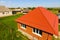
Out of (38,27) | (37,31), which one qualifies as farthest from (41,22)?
(37,31)

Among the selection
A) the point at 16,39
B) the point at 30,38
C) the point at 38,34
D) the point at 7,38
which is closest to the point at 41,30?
the point at 38,34

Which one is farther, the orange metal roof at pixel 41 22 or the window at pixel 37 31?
the window at pixel 37 31

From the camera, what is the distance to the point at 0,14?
54188 millimetres

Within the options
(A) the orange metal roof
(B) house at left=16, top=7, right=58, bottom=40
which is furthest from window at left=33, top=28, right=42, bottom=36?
(A) the orange metal roof

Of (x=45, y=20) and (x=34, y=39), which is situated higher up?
(x=45, y=20)

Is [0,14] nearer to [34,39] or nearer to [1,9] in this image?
[1,9]

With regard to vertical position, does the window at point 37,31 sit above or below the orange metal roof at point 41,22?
below

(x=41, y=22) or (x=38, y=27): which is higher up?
(x=41, y=22)

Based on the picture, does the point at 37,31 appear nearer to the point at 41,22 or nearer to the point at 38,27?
the point at 38,27

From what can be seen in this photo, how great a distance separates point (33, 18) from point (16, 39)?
5.29 meters

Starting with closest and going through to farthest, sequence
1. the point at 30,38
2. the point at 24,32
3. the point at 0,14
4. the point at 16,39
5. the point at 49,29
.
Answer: the point at 49,29, the point at 16,39, the point at 30,38, the point at 24,32, the point at 0,14

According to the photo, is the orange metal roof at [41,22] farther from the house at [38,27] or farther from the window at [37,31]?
the window at [37,31]

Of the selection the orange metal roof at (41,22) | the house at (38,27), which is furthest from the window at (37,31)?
the orange metal roof at (41,22)

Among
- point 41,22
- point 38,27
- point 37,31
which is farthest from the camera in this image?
point 41,22
